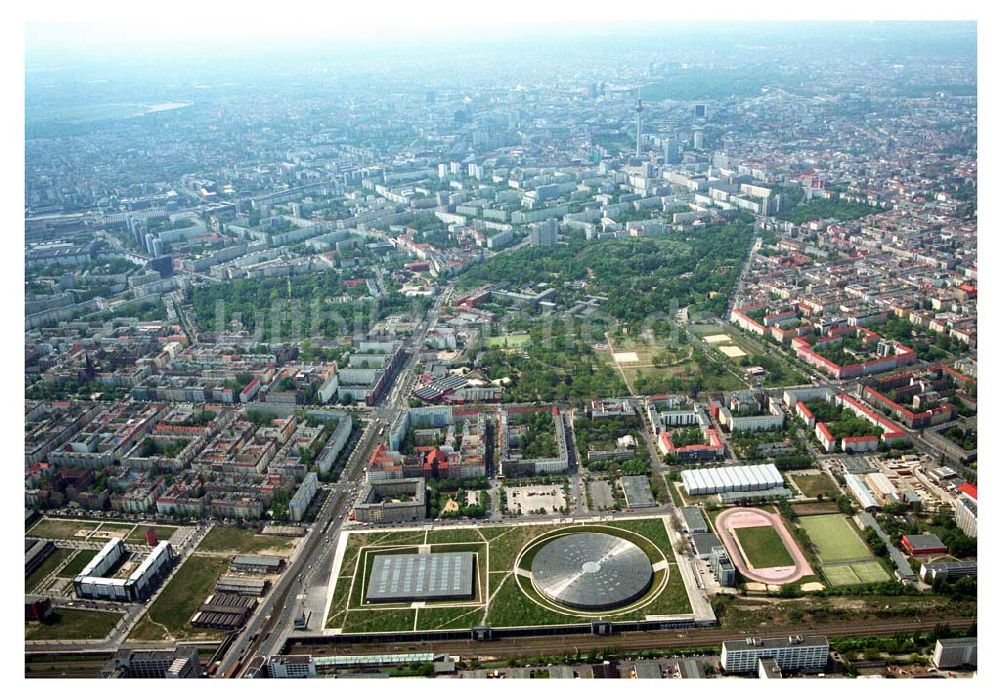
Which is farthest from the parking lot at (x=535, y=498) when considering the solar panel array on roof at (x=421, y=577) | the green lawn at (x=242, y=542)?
the green lawn at (x=242, y=542)

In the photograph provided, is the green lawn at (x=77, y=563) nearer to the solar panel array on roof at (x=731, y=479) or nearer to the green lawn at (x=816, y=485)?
the solar panel array on roof at (x=731, y=479)

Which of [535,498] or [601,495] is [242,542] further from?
[601,495]

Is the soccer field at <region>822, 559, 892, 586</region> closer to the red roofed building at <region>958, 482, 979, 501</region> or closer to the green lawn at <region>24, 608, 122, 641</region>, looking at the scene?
the red roofed building at <region>958, 482, 979, 501</region>

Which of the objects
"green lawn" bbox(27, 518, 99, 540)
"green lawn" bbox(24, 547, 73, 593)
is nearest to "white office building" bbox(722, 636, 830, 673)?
"green lawn" bbox(24, 547, 73, 593)

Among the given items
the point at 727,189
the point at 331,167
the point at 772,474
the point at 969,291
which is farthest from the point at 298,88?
the point at 772,474

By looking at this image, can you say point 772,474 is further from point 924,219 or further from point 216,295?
point 924,219
